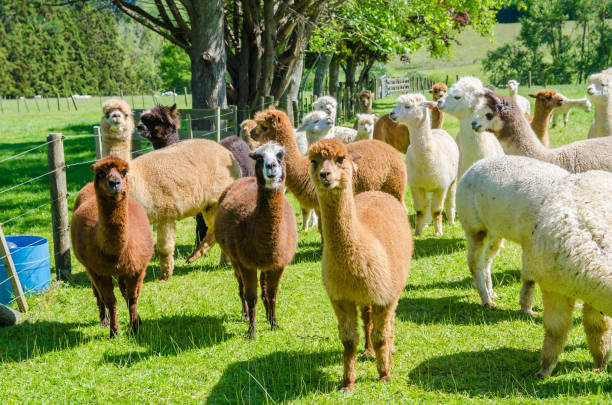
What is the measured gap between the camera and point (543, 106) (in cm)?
827

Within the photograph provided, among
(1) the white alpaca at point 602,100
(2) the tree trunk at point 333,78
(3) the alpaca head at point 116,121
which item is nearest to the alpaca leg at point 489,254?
(1) the white alpaca at point 602,100

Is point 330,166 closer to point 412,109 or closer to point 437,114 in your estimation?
point 412,109

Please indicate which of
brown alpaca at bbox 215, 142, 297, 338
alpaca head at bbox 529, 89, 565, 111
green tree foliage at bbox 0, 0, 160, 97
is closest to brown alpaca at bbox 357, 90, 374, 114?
alpaca head at bbox 529, 89, 565, 111

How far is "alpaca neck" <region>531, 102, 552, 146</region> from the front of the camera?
27.3ft

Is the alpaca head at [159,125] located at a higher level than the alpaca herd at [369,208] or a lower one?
Result: higher

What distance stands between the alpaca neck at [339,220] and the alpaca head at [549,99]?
5.60m

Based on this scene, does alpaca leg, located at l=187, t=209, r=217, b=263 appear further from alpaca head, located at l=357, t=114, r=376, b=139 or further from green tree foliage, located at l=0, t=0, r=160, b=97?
green tree foliage, located at l=0, t=0, r=160, b=97

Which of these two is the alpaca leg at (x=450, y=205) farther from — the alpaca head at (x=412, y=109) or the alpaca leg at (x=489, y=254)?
the alpaca leg at (x=489, y=254)

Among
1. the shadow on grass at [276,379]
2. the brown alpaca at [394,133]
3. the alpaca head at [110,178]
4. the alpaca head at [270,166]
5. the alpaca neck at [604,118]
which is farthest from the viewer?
the brown alpaca at [394,133]

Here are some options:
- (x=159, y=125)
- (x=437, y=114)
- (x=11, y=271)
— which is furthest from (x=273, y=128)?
(x=437, y=114)

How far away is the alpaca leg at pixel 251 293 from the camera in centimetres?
498

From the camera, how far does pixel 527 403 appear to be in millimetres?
3689

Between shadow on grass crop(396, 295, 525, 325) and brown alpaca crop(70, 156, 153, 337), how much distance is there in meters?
2.53

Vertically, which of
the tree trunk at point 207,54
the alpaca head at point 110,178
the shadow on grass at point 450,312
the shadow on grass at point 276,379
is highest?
the tree trunk at point 207,54
